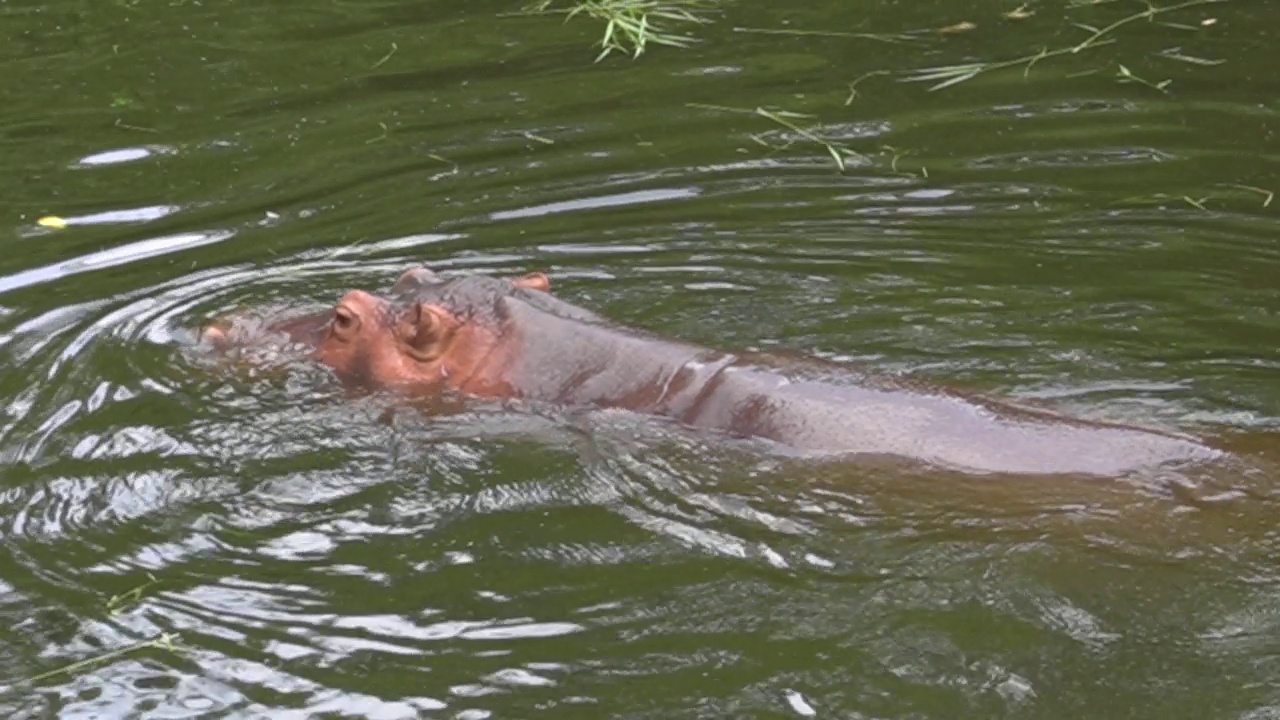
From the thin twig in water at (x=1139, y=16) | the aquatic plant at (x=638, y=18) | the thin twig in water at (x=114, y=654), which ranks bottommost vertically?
the thin twig in water at (x=114, y=654)

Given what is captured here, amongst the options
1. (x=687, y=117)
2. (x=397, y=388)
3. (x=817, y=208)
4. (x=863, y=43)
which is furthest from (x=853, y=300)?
(x=863, y=43)

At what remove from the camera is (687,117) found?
919cm

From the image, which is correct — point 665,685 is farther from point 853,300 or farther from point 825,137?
point 825,137

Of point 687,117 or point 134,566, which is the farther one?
point 687,117

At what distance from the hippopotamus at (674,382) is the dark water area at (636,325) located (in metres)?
0.09

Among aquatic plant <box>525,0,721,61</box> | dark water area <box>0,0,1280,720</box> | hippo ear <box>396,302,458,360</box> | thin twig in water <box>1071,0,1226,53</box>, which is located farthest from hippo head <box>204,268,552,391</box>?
thin twig in water <box>1071,0,1226,53</box>

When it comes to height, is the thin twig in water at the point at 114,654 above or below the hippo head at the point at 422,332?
below

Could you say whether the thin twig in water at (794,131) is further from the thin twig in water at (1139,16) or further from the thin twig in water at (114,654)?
the thin twig in water at (114,654)

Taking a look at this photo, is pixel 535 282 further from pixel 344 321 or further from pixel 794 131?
pixel 794 131

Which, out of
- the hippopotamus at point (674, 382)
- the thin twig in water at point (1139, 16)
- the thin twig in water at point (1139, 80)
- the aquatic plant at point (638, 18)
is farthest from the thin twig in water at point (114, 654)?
the thin twig in water at point (1139, 16)

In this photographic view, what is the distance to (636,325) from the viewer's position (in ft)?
23.1

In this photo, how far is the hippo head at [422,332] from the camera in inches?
251

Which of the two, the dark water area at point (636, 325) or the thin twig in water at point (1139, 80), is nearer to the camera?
the dark water area at point (636, 325)

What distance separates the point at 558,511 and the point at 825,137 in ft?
11.6
